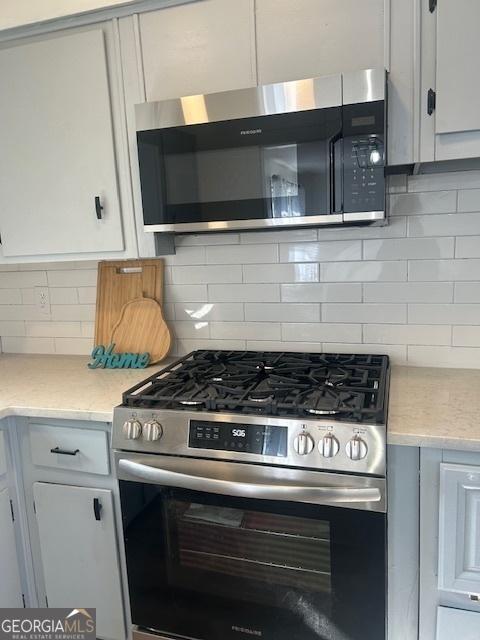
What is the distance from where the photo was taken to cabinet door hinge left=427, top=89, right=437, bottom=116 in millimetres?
1367

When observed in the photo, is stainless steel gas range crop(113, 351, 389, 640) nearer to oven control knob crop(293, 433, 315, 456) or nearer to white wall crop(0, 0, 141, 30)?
oven control knob crop(293, 433, 315, 456)

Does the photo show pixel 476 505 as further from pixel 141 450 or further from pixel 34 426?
pixel 34 426

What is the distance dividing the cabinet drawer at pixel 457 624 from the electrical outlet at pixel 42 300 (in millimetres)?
1930

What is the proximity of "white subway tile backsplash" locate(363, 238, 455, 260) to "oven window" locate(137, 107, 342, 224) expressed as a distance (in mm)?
390

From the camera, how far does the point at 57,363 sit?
2.12 m

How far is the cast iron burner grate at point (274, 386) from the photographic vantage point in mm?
1273

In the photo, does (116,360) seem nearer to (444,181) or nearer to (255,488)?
(255,488)

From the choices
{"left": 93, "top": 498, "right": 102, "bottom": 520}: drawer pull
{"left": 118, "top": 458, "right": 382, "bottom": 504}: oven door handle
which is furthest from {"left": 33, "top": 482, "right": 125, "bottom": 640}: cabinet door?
{"left": 118, "top": 458, "right": 382, "bottom": 504}: oven door handle

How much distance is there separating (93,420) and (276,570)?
2.26 ft

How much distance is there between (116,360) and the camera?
1992 mm

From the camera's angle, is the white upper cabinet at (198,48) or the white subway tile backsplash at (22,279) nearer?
the white upper cabinet at (198,48)

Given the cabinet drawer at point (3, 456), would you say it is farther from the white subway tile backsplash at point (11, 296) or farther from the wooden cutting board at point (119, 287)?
the white subway tile backsplash at point (11, 296)

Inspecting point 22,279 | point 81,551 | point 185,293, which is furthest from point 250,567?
point 22,279

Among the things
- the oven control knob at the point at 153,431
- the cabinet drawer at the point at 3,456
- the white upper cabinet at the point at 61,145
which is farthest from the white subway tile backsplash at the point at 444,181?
the cabinet drawer at the point at 3,456
